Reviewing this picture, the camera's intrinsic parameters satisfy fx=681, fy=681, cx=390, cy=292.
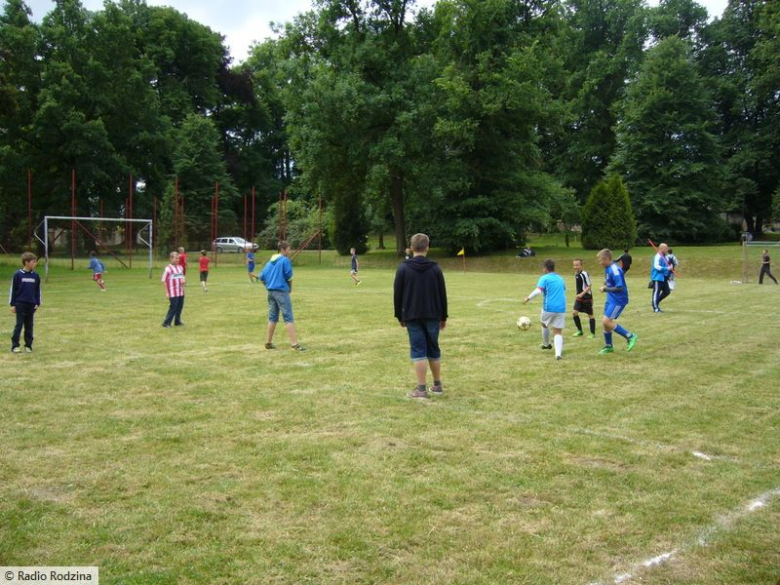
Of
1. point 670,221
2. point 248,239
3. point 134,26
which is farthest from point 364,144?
point 134,26

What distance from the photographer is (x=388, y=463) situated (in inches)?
226

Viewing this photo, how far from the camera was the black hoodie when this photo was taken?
8.00 metres

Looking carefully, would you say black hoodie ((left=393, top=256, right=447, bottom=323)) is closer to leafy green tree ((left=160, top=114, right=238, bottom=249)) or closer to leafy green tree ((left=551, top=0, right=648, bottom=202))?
leafy green tree ((left=160, top=114, right=238, bottom=249))

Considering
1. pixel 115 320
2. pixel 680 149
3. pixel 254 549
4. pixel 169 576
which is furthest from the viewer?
pixel 680 149

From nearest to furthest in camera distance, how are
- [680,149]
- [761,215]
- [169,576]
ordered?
[169,576], [680,149], [761,215]

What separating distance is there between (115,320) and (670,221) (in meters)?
43.1

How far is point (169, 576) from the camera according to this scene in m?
3.80

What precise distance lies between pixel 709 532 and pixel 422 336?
421cm

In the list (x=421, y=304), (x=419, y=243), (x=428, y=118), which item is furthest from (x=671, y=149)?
(x=421, y=304)

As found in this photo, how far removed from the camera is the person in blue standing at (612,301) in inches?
456

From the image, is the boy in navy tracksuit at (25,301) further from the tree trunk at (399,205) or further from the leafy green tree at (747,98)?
the leafy green tree at (747,98)

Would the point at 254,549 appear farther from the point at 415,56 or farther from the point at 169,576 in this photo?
the point at 415,56

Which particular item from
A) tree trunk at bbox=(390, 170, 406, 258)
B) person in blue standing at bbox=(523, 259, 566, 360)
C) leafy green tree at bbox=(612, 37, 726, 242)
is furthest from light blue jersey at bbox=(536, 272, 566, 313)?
leafy green tree at bbox=(612, 37, 726, 242)

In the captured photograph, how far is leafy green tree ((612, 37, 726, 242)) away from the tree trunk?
1769cm
